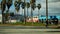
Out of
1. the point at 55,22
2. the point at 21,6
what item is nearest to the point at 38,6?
the point at 21,6

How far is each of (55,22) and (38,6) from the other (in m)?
41.9

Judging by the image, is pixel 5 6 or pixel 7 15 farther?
pixel 7 15

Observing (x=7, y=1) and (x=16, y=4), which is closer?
(x=7, y=1)

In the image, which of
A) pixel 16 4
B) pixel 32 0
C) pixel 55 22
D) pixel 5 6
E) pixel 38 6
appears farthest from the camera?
pixel 38 6

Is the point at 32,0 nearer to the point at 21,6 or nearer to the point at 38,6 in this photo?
the point at 21,6

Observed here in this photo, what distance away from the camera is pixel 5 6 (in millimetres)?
83188

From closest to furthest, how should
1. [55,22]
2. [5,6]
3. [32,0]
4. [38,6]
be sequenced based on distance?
1. [55,22]
2. [32,0]
3. [5,6]
4. [38,6]

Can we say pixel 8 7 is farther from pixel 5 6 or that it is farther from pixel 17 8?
pixel 17 8

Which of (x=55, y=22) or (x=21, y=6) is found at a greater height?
(x=21, y=6)

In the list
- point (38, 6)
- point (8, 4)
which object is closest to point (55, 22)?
point (8, 4)

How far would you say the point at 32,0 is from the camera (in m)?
78.1

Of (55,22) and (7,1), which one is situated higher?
(7,1)

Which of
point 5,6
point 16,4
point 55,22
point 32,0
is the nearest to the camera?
point 55,22

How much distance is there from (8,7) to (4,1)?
462 centimetres
